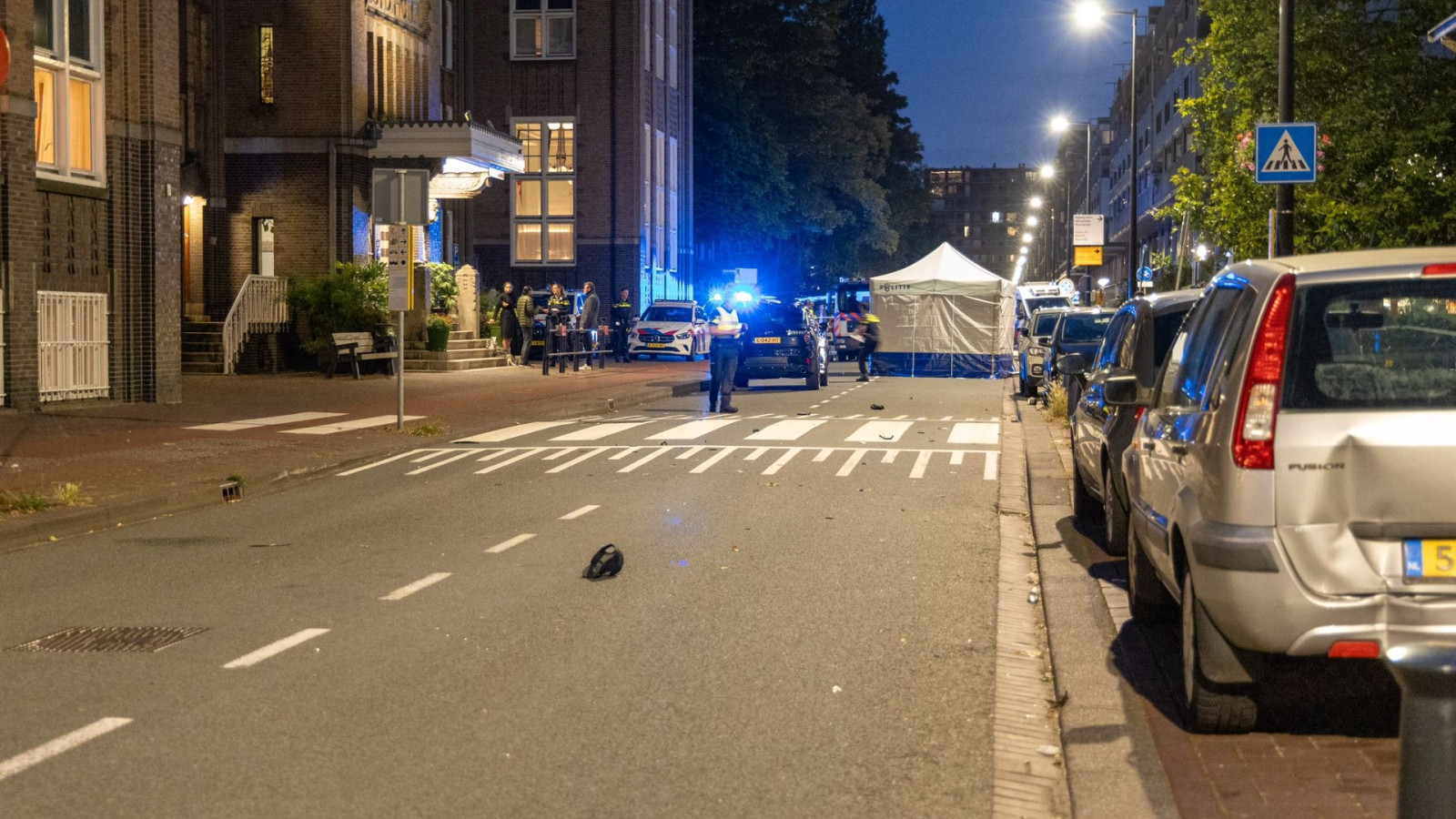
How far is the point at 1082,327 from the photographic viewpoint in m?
26.3

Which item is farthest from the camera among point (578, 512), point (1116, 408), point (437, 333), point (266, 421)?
point (437, 333)

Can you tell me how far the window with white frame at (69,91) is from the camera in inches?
841

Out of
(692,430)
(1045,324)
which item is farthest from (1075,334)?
(692,430)

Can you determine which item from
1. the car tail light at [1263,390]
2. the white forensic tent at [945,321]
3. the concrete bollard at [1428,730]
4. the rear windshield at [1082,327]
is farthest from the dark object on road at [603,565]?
the white forensic tent at [945,321]

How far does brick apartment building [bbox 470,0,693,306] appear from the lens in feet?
162

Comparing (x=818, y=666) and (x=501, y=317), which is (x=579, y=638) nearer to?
(x=818, y=666)

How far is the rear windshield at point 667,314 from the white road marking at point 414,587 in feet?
120

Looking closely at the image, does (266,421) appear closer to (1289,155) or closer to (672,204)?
(1289,155)

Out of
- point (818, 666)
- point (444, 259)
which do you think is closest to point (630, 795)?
point (818, 666)

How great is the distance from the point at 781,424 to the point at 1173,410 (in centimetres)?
1509

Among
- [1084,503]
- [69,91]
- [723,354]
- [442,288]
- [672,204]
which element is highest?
[672,204]

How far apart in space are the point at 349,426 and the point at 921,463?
23.3 feet

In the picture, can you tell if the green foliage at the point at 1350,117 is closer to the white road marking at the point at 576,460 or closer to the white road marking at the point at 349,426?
the white road marking at the point at 576,460

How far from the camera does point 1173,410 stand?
22.5ft
